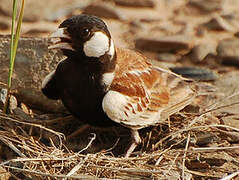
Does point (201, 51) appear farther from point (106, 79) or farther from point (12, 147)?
point (12, 147)

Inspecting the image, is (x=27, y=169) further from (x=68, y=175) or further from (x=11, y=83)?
(x=11, y=83)

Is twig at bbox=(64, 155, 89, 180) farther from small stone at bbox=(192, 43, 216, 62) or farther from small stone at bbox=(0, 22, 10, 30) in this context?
small stone at bbox=(0, 22, 10, 30)

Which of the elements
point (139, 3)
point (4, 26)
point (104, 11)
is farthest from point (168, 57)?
point (4, 26)

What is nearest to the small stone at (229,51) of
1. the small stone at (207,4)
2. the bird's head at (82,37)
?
the small stone at (207,4)

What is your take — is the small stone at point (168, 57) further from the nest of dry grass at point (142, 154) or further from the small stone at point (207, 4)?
the nest of dry grass at point (142, 154)

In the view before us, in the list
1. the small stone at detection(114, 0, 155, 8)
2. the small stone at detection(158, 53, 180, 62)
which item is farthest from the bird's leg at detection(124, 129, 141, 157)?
the small stone at detection(114, 0, 155, 8)
